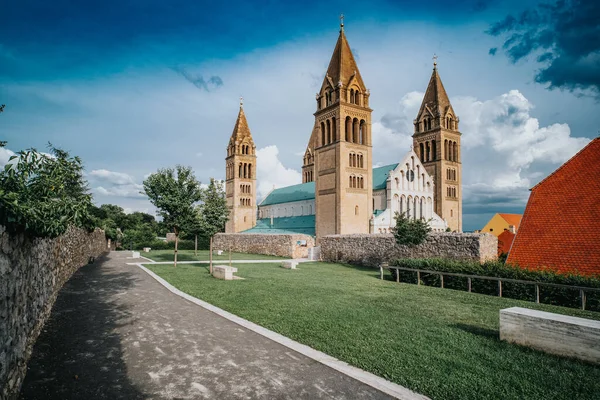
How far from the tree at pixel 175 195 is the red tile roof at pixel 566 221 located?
59.7 ft

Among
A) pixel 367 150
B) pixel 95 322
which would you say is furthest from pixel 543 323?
pixel 367 150

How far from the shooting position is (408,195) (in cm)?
4256

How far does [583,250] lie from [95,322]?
17.7 meters

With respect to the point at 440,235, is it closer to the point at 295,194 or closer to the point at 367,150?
the point at 367,150

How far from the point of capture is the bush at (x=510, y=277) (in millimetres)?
11703

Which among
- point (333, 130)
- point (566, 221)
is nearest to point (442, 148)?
point (333, 130)

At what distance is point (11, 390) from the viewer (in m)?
4.52

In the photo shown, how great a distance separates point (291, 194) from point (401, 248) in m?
34.8

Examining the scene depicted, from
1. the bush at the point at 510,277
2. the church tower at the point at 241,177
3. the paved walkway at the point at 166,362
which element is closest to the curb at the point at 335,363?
the paved walkway at the point at 166,362

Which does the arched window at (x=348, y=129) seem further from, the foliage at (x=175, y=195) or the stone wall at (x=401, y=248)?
the foliage at (x=175, y=195)

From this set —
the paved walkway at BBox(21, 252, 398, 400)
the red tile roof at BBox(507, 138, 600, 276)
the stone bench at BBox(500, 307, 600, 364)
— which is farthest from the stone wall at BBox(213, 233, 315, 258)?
the stone bench at BBox(500, 307, 600, 364)

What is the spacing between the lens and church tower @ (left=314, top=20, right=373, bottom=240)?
3759 centimetres

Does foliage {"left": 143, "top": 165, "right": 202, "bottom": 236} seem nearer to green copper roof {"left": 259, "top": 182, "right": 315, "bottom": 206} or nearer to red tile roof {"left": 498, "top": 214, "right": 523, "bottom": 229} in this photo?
green copper roof {"left": 259, "top": 182, "right": 315, "bottom": 206}

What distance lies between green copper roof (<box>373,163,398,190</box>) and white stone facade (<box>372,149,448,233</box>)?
1102mm
